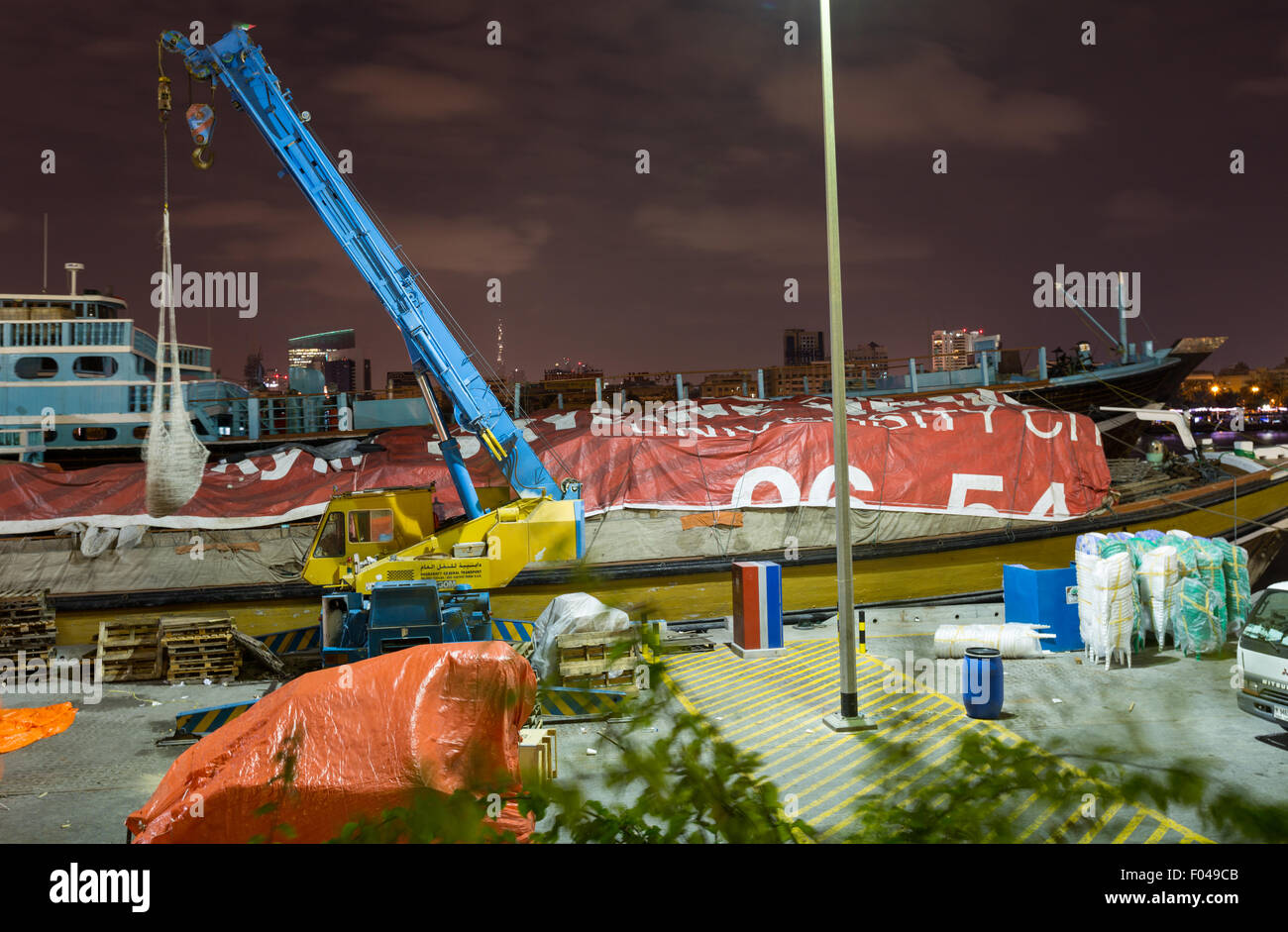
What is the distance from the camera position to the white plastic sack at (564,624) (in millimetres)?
11781

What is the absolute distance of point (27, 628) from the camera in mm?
14008

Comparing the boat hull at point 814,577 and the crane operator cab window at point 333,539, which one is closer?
the crane operator cab window at point 333,539

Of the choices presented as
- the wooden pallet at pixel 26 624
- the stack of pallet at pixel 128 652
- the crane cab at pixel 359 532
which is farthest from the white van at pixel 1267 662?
the wooden pallet at pixel 26 624

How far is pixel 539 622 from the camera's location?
1261 centimetres

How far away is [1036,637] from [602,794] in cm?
803

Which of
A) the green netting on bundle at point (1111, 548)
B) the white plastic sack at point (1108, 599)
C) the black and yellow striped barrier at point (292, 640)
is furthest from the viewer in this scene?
the black and yellow striped barrier at point (292, 640)

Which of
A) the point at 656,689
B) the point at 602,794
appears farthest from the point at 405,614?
the point at 656,689

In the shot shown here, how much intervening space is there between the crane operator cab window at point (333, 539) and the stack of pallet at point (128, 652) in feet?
9.47

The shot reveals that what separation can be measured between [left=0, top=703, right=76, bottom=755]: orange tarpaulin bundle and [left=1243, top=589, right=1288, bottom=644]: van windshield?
14748mm

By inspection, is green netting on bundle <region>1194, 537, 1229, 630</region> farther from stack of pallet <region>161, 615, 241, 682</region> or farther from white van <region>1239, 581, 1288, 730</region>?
stack of pallet <region>161, 615, 241, 682</region>

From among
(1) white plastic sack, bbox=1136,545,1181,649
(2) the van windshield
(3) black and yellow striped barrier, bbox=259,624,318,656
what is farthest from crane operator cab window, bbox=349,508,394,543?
(2) the van windshield

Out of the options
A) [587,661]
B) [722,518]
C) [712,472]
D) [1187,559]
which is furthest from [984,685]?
[712,472]
